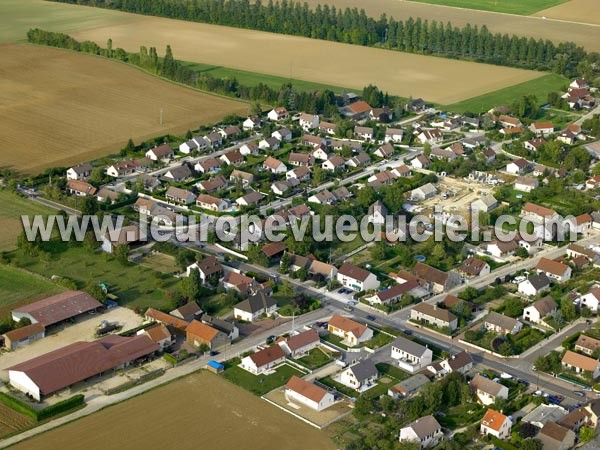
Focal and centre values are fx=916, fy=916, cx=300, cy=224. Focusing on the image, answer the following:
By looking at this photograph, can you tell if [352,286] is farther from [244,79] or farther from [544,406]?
[244,79]

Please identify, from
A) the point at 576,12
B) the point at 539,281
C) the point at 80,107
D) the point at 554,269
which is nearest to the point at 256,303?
the point at 539,281

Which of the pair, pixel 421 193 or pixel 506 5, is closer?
pixel 421 193

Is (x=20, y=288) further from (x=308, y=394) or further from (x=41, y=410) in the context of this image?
(x=308, y=394)

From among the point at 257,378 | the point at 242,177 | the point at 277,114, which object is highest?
the point at 277,114

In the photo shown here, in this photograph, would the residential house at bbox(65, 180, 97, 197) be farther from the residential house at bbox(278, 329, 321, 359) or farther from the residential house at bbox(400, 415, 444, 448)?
the residential house at bbox(400, 415, 444, 448)

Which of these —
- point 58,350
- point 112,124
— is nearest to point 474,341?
point 58,350

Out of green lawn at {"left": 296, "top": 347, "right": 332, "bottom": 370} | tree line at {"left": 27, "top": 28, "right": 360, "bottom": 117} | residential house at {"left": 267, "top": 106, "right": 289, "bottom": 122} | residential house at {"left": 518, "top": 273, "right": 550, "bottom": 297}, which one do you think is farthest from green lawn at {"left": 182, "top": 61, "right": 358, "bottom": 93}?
green lawn at {"left": 296, "top": 347, "right": 332, "bottom": 370}
